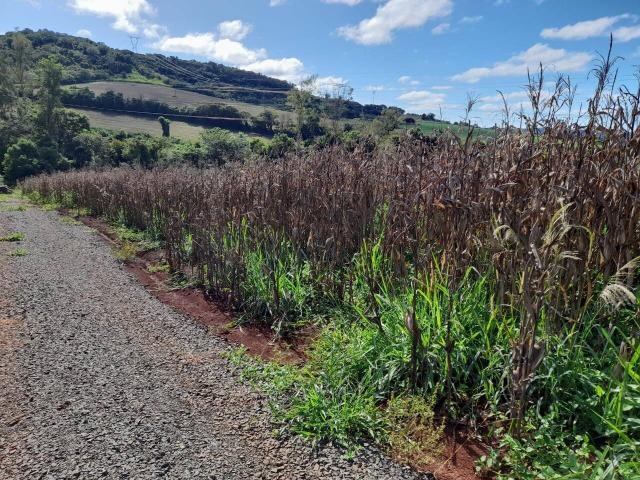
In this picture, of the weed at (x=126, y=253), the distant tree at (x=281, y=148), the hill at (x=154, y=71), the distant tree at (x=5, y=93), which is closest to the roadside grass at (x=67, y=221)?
the weed at (x=126, y=253)

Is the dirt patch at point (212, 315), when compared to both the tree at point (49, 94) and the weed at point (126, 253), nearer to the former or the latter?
the weed at point (126, 253)

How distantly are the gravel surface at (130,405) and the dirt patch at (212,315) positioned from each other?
206 millimetres

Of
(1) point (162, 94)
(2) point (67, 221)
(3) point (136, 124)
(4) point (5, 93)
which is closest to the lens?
(2) point (67, 221)

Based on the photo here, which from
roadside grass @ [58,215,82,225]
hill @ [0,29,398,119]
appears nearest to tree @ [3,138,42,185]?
roadside grass @ [58,215,82,225]

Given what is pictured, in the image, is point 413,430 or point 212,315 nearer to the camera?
point 413,430

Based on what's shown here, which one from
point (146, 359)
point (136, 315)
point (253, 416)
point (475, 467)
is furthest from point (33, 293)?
point (475, 467)

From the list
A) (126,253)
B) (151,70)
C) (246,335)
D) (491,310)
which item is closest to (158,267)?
(126,253)

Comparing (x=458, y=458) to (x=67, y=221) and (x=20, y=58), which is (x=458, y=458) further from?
(x=20, y=58)

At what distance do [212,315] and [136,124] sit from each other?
216 feet

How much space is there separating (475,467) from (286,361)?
183cm

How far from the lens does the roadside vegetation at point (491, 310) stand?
221 cm

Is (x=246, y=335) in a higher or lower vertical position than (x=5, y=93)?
lower

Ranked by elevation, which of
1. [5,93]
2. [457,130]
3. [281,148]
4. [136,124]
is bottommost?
[281,148]

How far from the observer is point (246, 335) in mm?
4340
